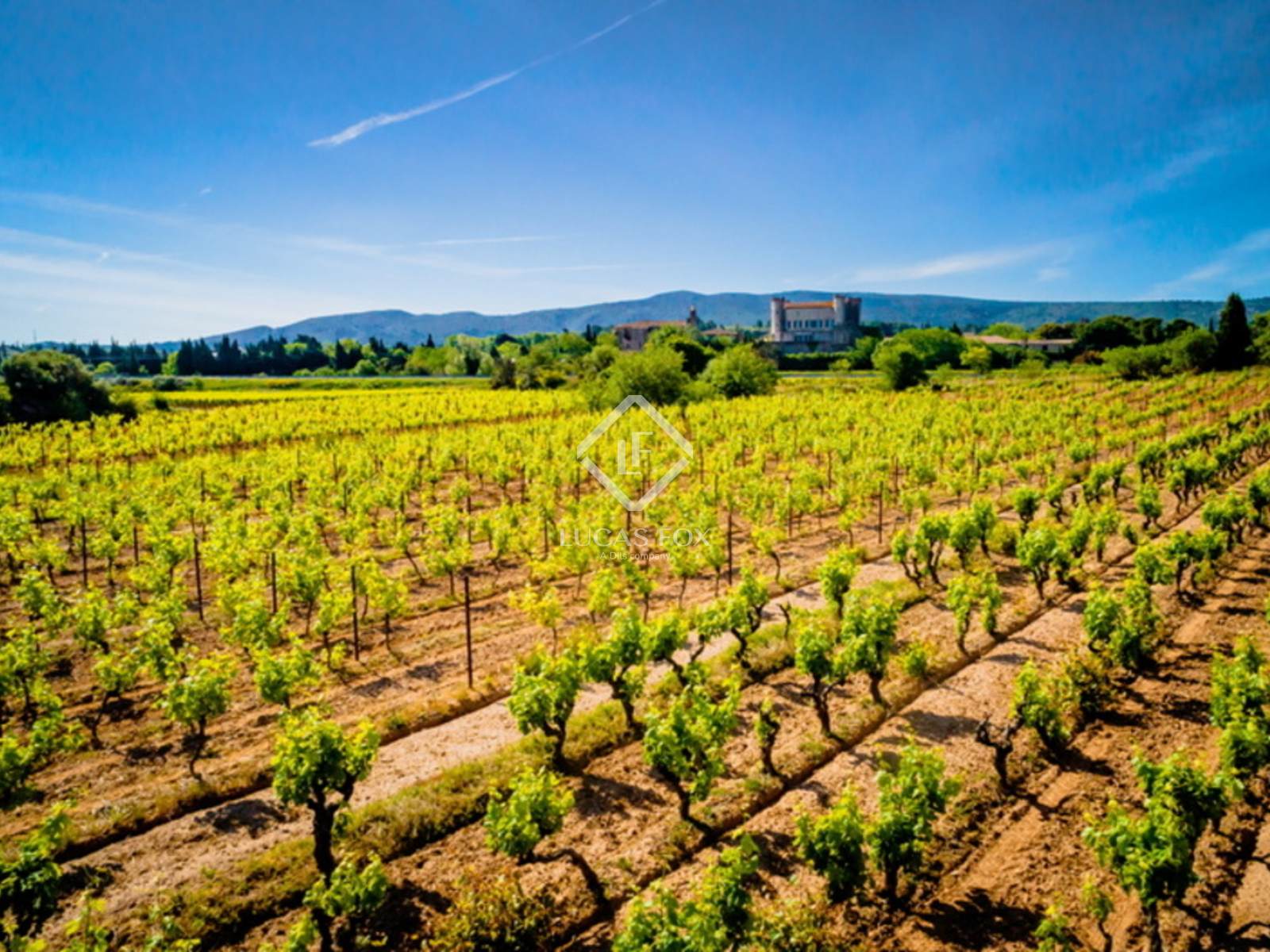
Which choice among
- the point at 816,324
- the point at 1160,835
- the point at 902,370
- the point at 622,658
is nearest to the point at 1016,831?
the point at 1160,835

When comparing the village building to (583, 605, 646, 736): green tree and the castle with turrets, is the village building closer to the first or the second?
the castle with turrets

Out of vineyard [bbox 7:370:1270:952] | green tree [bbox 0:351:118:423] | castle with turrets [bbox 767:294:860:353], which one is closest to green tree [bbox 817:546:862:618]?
vineyard [bbox 7:370:1270:952]

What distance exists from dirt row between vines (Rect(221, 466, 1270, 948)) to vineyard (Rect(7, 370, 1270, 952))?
5cm

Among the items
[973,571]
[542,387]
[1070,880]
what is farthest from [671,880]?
[542,387]

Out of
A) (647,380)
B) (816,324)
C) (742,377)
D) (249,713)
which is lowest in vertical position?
(249,713)

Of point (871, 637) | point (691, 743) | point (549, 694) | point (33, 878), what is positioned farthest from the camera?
point (871, 637)

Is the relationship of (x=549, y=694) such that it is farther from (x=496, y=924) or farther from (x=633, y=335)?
(x=633, y=335)

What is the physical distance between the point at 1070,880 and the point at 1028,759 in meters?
2.04

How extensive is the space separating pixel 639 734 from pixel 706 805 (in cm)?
188

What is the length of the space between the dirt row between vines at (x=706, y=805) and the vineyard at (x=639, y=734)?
5 centimetres

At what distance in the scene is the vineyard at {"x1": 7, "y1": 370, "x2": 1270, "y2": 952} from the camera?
6.62 m

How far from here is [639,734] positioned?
33.2 ft

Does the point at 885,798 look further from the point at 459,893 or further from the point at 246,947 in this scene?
the point at 246,947

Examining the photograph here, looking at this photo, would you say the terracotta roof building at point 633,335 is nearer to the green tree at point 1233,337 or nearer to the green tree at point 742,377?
the green tree at point 742,377
